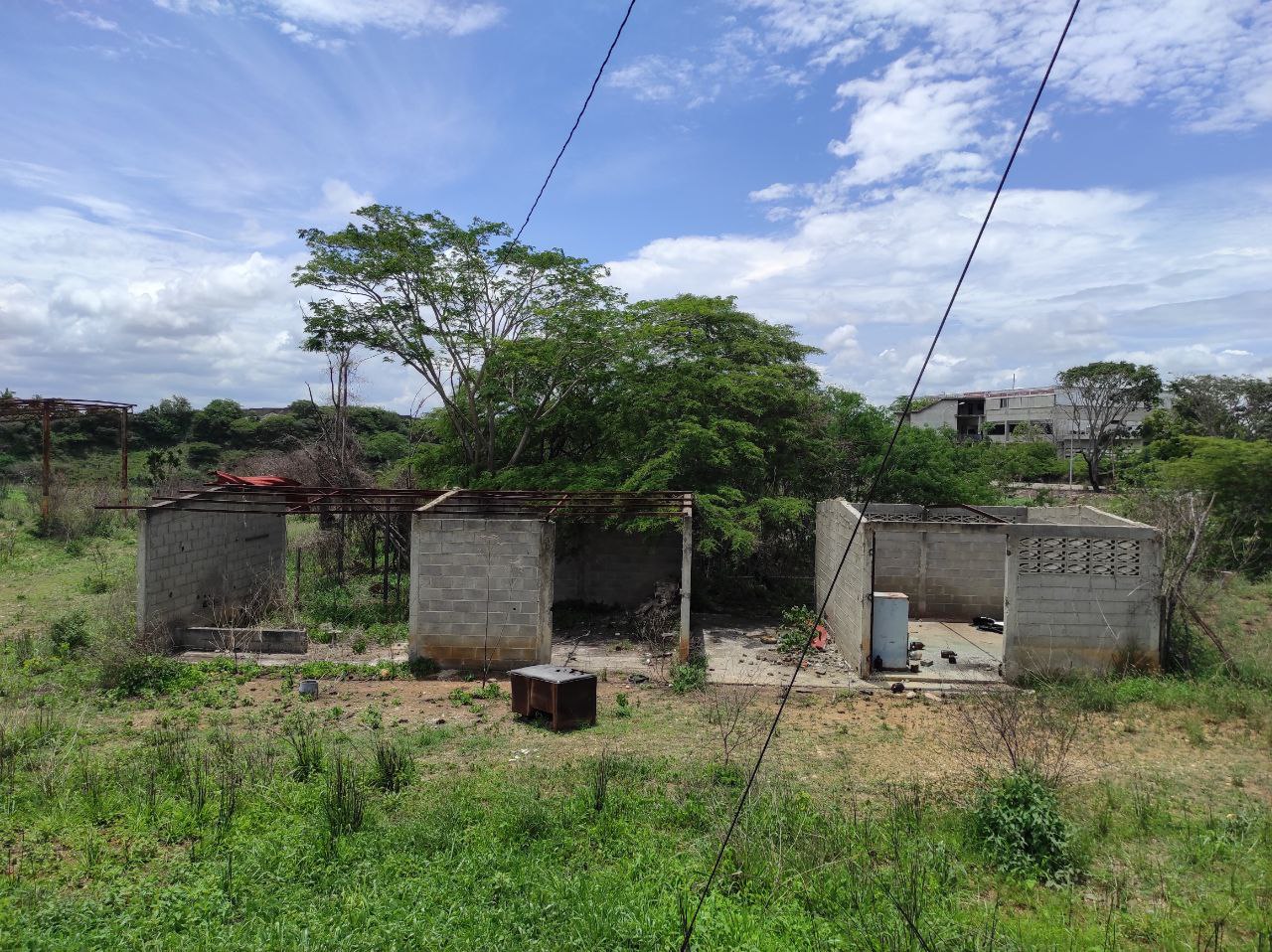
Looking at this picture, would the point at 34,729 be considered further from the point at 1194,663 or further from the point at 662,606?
the point at 1194,663

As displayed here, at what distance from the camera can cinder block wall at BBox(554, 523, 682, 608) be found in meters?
15.7

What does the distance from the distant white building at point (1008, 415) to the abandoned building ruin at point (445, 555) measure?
37.0 m

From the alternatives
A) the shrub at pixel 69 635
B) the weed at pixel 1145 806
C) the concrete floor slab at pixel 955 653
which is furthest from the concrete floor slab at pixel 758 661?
the shrub at pixel 69 635

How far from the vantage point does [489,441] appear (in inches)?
663

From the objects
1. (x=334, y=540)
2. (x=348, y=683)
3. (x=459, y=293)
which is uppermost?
(x=459, y=293)

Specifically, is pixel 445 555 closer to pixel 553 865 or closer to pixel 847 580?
pixel 847 580

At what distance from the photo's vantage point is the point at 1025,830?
547 cm

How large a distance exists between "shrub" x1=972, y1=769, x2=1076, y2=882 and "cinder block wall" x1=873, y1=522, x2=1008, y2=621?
374 inches

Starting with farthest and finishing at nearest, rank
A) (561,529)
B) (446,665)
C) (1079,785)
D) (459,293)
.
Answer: (459,293) < (561,529) < (446,665) < (1079,785)

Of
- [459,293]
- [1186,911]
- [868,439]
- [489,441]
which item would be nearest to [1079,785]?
[1186,911]

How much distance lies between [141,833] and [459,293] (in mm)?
12898

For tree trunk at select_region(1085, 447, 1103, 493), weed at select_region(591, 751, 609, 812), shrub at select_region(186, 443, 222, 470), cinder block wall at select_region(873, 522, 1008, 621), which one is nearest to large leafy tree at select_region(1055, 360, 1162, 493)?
tree trunk at select_region(1085, 447, 1103, 493)

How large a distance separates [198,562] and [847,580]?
10717 millimetres

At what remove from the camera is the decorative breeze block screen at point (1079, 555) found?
10.4m
